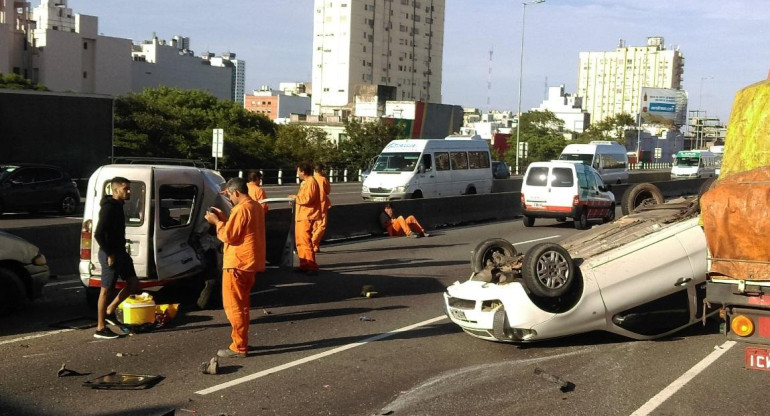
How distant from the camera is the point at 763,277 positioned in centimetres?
599

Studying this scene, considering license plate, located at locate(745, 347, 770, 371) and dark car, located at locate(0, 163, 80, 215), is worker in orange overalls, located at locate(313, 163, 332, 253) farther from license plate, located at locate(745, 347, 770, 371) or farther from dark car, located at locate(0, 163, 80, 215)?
dark car, located at locate(0, 163, 80, 215)

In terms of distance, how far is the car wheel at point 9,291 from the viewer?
955 cm

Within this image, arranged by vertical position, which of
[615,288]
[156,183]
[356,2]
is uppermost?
[356,2]

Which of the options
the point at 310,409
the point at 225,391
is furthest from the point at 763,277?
the point at 225,391

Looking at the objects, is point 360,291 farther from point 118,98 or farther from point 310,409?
point 118,98

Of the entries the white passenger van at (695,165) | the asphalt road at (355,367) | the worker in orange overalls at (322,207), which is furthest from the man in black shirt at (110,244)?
the white passenger van at (695,165)

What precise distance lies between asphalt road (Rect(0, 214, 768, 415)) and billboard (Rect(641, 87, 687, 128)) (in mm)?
118286

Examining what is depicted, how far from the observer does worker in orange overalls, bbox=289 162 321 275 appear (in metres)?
13.4

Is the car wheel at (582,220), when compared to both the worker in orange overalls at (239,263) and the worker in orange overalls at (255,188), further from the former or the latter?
the worker in orange overalls at (239,263)

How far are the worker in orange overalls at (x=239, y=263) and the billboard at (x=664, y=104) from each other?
12002 centimetres

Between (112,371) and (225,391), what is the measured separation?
1224 mm

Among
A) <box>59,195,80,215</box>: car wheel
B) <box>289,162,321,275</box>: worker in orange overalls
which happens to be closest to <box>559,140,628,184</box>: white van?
<box>59,195,80,215</box>: car wheel

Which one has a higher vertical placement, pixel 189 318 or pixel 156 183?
pixel 156 183

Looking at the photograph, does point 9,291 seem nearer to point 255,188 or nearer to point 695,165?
point 255,188
